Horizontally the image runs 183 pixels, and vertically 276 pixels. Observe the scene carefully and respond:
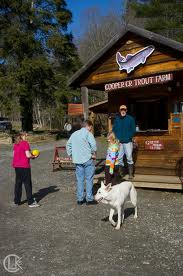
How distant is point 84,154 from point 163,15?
30.8 metres

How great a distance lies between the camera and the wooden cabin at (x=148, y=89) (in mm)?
10539

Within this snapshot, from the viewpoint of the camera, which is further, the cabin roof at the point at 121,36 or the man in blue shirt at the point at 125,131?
the man in blue shirt at the point at 125,131

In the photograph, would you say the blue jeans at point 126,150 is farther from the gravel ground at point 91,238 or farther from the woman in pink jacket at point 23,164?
the woman in pink jacket at point 23,164

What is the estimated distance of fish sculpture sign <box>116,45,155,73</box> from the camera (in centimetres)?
1088

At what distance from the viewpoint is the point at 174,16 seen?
37.0 meters

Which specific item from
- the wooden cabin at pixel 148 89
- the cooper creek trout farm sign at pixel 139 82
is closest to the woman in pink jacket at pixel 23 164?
the wooden cabin at pixel 148 89

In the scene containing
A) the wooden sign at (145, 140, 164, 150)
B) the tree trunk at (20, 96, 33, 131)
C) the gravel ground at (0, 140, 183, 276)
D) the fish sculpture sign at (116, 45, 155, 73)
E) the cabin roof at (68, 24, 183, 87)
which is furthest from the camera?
the tree trunk at (20, 96, 33, 131)

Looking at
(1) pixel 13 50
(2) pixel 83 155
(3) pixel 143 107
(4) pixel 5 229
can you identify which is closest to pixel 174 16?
(1) pixel 13 50

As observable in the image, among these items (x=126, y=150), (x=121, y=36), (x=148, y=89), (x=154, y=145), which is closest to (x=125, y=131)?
(x=126, y=150)

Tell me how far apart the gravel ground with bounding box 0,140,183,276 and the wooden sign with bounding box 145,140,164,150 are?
4.44ft

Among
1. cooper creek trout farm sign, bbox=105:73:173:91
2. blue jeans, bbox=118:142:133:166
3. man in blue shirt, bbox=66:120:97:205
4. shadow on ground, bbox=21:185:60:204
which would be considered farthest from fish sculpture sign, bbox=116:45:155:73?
shadow on ground, bbox=21:185:60:204

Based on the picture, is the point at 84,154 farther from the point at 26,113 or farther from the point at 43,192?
the point at 26,113

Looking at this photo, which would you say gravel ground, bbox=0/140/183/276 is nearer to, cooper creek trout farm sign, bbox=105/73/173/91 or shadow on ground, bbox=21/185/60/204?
shadow on ground, bbox=21/185/60/204

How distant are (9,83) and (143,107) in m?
20.5
